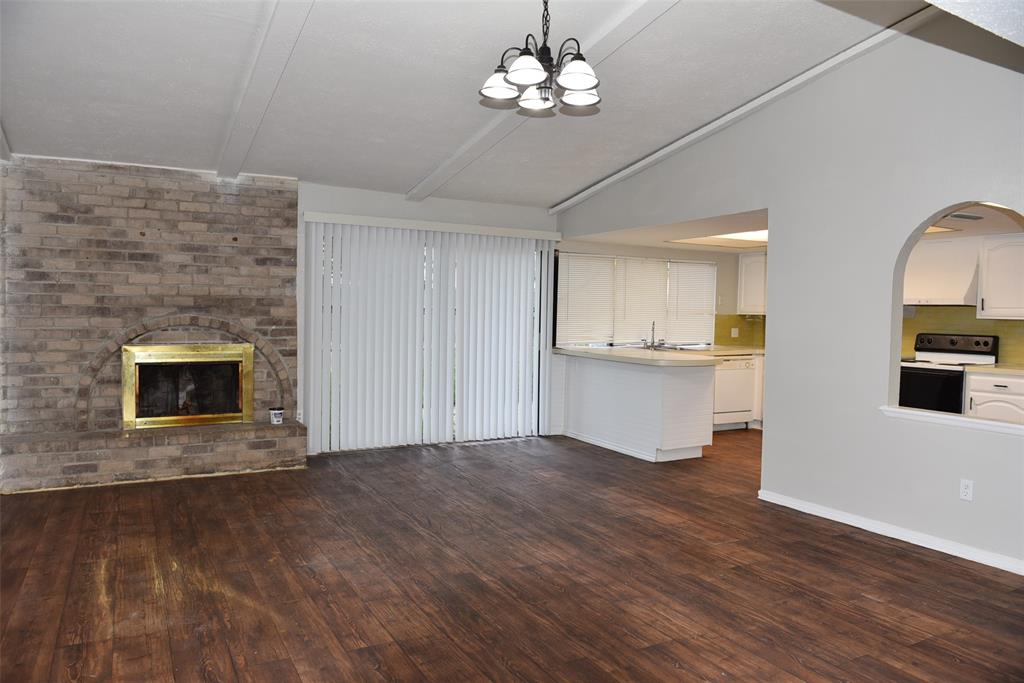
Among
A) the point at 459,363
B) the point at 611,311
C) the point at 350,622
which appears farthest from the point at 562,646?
A: the point at 611,311

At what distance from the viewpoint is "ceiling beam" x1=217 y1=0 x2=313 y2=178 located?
11.4 feet

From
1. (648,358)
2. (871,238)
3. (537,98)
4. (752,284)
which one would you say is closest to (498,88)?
(537,98)

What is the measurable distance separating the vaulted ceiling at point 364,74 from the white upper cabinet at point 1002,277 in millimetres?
2863

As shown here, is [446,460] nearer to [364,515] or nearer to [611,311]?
[364,515]

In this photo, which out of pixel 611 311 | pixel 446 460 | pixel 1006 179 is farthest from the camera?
pixel 611 311

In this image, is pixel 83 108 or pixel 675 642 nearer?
pixel 675 642

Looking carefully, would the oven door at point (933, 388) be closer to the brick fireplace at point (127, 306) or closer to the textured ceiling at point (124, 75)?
the brick fireplace at point (127, 306)

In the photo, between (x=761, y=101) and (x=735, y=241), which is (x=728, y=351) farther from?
(x=761, y=101)

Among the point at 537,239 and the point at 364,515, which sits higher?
the point at 537,239

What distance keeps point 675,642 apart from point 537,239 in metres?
5.04

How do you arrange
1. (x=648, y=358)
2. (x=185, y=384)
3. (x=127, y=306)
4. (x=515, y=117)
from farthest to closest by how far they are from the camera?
(x=648, y=358)
(x=185, y=384)
(x=127, y=306)
(x=515, y=117)

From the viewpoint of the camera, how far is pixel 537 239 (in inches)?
290

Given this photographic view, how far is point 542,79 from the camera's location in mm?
3180

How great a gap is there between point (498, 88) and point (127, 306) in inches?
152
